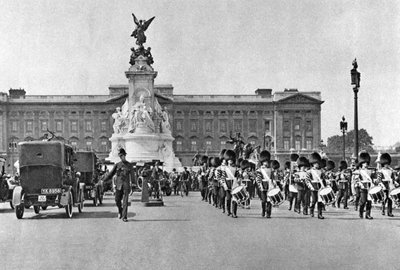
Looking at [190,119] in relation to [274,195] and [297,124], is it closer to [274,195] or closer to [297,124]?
[297,124]

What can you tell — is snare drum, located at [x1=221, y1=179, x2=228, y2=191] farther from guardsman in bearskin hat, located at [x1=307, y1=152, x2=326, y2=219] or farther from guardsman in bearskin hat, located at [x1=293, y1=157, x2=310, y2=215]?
guardsman in bearskin hat, located at [x1=307, y1=152, x2=326, y2=219]

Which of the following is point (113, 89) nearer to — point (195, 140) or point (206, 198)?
point (195, 140)

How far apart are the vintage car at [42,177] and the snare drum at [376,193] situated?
8.67m

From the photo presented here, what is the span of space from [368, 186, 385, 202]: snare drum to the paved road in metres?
0.61

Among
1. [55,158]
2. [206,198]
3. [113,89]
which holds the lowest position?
[206,198]

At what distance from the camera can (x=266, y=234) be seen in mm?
14625

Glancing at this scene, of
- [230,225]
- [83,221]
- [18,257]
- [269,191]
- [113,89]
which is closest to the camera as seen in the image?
[18,257]

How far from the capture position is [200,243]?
42.2 feet

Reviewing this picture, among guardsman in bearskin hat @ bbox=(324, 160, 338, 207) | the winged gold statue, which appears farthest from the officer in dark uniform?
the winged gold statue

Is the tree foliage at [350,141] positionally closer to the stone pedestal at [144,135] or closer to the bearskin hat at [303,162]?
the stone pedestal at [144,135]

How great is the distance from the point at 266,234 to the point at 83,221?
19.5 feet

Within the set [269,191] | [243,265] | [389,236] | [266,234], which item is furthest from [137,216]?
[243,265]

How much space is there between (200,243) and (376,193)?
8.39m

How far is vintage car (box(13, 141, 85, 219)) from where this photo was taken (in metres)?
19.7
